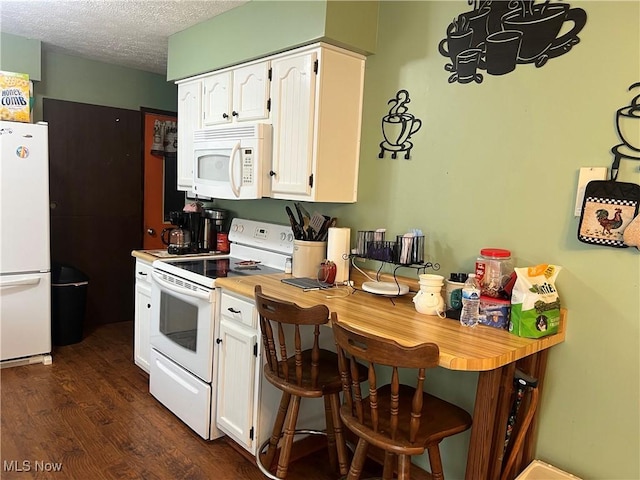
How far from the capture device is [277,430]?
2.17 metres

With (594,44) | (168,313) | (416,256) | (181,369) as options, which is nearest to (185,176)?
(168,313)

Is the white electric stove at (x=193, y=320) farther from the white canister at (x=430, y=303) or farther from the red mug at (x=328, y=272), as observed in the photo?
the white canister at (x=430, y=303)

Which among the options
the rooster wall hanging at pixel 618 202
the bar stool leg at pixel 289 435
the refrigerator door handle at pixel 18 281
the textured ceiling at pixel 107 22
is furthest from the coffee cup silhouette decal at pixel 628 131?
the refrigerator door handle at pixel 18 281

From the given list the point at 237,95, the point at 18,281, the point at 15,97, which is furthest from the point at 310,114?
the point at 18,281

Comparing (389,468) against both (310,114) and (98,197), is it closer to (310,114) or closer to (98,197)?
(310,114)

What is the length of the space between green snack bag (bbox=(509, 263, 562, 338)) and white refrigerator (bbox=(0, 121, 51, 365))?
10.2ft

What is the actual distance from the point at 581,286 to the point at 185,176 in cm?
267

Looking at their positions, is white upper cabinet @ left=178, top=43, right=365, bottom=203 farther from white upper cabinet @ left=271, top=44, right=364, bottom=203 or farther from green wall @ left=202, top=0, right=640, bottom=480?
green wall @ left=202, top=0, right=640, bottom=480

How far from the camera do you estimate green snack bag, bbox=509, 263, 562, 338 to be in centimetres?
170

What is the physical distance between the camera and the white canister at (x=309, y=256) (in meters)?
2.61

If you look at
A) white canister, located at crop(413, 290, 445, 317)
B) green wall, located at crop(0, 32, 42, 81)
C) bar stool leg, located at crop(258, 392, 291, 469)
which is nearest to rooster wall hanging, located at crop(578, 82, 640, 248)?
white canister, located at crop(413, 290, 445, 317)

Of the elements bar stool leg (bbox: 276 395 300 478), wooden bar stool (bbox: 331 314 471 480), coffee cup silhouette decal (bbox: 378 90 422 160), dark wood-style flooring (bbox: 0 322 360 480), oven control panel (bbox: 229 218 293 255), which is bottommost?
dark wood-style flooring (bbox: 0 322 360 480)

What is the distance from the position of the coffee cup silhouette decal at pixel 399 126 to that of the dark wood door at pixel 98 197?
2.89 metres

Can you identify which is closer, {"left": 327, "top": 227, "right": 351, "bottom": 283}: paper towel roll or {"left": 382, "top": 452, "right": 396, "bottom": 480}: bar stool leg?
{"left": 382, "top": 452, "right": 396, "bottom": 480}: bar stool leg
